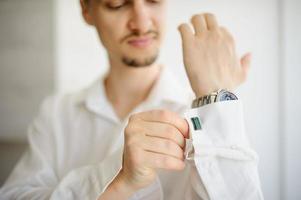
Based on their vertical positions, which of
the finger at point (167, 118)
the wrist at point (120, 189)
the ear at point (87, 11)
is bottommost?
the wrist at point (120, 189)

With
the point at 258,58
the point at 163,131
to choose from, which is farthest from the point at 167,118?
the point at 258,58

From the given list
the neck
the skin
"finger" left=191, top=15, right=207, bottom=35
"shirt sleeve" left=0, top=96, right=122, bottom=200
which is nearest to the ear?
the skin

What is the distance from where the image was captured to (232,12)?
0.78 m

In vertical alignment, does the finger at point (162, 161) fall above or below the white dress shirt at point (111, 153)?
above

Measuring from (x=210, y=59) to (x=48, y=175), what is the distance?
17.9 inches

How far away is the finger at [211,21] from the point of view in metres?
0.56

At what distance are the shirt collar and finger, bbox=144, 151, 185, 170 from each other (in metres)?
0.29

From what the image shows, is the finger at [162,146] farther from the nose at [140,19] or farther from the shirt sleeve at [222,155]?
the nose at [140,19]

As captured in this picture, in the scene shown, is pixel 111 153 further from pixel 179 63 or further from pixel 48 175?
pixel 179 63

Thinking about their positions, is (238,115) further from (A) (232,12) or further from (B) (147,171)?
(A) (232,12)

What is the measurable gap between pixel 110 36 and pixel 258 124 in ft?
1.22

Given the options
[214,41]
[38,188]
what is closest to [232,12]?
[214,41]

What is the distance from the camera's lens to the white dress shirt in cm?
47

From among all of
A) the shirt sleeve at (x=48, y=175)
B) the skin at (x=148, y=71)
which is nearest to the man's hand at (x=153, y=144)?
the skin at (x=148, y=71)
